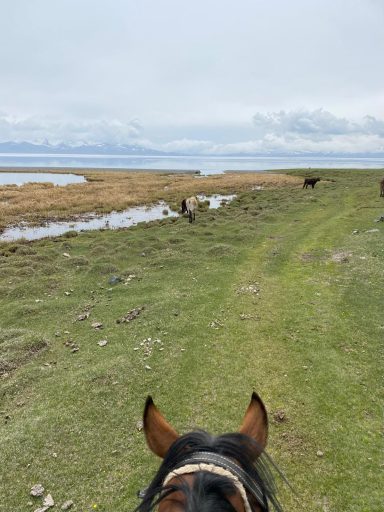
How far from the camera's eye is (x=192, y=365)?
9.66 metres

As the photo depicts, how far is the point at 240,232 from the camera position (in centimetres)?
2447

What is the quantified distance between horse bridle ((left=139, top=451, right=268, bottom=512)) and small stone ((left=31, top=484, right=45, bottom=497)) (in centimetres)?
502

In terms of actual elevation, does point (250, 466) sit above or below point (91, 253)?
above

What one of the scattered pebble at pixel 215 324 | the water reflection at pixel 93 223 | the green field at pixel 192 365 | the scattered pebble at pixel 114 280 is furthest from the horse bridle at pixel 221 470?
the water reflection at pixel 93 223

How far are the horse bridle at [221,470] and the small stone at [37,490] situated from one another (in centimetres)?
502

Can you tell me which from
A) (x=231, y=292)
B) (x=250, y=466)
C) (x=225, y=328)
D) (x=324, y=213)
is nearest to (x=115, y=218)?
(x=324, y=213)

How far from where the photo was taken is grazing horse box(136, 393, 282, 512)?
2160 mm

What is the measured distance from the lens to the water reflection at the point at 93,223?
3259cm

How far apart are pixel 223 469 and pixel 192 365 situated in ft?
24.5

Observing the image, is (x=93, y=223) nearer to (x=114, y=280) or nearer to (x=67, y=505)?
(x=114, y=280)

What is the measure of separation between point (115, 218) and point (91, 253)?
18567 millimetres

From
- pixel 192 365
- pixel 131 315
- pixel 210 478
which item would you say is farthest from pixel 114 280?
pixel 210 478

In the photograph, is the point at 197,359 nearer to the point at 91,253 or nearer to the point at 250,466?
the point at 250,466

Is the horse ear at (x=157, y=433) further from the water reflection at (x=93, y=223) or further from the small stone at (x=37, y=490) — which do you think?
the water reflection at (x=93, y=223)
